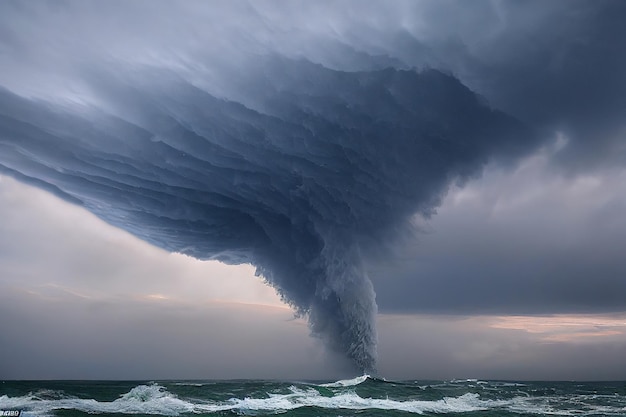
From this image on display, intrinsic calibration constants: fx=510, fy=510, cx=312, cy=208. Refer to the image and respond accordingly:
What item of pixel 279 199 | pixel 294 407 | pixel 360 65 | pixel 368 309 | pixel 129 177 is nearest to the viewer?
pixel 360 65

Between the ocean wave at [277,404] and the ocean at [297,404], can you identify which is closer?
the ocean at [297,404]

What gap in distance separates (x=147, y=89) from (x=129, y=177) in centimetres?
1024

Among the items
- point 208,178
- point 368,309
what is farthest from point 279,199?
point 368,309

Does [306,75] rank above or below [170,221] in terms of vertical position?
above

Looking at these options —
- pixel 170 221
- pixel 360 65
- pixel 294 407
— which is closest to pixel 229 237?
pixel 170 221

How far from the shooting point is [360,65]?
28.2m

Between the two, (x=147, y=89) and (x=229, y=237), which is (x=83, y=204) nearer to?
(x=229, y=237)

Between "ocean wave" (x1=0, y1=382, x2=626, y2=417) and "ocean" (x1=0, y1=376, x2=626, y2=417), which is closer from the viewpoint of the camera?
"ocean" (x1=0, y1=376, x2=626, y2=417)

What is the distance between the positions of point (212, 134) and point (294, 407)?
18539mm

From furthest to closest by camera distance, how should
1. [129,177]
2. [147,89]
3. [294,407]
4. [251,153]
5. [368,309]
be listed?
1. [368,309]
2. [129,177]
3. [251,153]
4. [294,407]
5. [147,89]

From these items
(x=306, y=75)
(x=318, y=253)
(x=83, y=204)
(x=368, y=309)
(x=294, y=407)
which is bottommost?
(x=294, y=407)

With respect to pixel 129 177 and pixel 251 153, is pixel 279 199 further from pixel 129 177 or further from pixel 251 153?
pixel 129 177

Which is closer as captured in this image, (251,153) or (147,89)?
(147,89)

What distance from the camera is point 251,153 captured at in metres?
35.9
